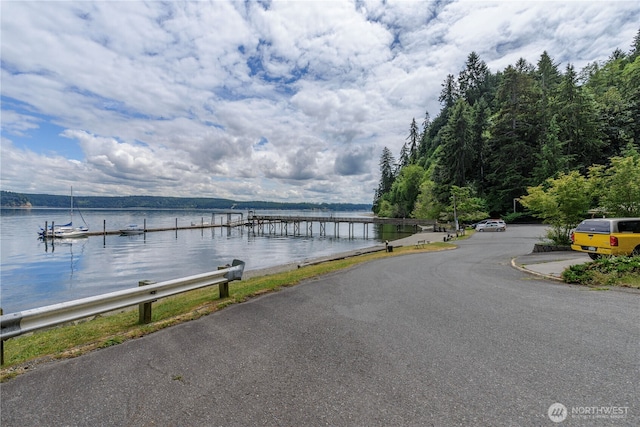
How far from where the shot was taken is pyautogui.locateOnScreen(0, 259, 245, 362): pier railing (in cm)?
394

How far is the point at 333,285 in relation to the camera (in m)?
8.88

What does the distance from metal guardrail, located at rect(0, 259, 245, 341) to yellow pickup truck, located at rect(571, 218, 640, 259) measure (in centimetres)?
1359

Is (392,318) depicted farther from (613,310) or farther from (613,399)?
(613,310)

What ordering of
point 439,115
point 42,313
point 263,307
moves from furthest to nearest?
point 439,115 → point 263,307 → point 42,313

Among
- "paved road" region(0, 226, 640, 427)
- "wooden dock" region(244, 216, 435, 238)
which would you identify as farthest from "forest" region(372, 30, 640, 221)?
"paved road" region(0, 226, 640, 427)

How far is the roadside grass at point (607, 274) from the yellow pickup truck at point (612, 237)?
8.94 ft

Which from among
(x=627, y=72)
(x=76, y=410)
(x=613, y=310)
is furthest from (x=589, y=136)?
(x=76, y=410)

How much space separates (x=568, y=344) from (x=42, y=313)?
7311 millimetres

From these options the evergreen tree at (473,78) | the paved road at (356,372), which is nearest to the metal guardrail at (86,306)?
the paved road at (356,372)

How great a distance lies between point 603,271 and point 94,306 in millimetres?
12265

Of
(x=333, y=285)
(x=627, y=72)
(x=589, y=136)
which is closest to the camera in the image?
(x=333, y=285)

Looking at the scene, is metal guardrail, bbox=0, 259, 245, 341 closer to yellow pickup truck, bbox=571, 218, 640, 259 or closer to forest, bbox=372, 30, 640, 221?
yellow pickup truck, bbox=571, 218, 640, 259

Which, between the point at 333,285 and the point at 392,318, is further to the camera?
the point at 333,285

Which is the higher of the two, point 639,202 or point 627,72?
point 627,72
